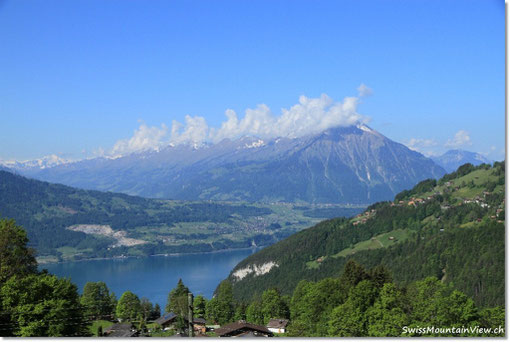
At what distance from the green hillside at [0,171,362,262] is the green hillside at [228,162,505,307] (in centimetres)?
5507

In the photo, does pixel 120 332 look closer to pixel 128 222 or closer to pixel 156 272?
pixel 156 272

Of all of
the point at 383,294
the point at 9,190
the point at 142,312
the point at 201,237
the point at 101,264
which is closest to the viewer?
the point at 383,294

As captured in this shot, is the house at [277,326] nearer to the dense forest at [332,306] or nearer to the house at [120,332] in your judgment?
the dense forest at [332,306]

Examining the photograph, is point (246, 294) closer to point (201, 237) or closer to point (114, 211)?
point (201, 237)

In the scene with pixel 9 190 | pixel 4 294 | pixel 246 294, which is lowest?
pixel 246 294

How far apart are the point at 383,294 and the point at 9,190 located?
6251 inches

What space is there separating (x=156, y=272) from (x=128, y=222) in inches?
2939

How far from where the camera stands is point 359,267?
65.4 feet

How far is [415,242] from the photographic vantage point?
179ft

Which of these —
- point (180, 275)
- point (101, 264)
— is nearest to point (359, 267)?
point (180, 275)

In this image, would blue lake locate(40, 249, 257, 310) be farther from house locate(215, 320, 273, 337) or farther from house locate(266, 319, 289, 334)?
house locate(215, 320, 273, 337)

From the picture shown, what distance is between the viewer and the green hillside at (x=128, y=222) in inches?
4924

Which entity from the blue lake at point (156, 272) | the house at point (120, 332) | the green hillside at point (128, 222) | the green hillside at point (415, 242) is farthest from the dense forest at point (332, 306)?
the green hillside at point (128, 222)

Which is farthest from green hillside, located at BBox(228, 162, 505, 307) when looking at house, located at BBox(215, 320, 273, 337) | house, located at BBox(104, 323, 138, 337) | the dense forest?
house, located at BBox(215, 320, 273, 337)
